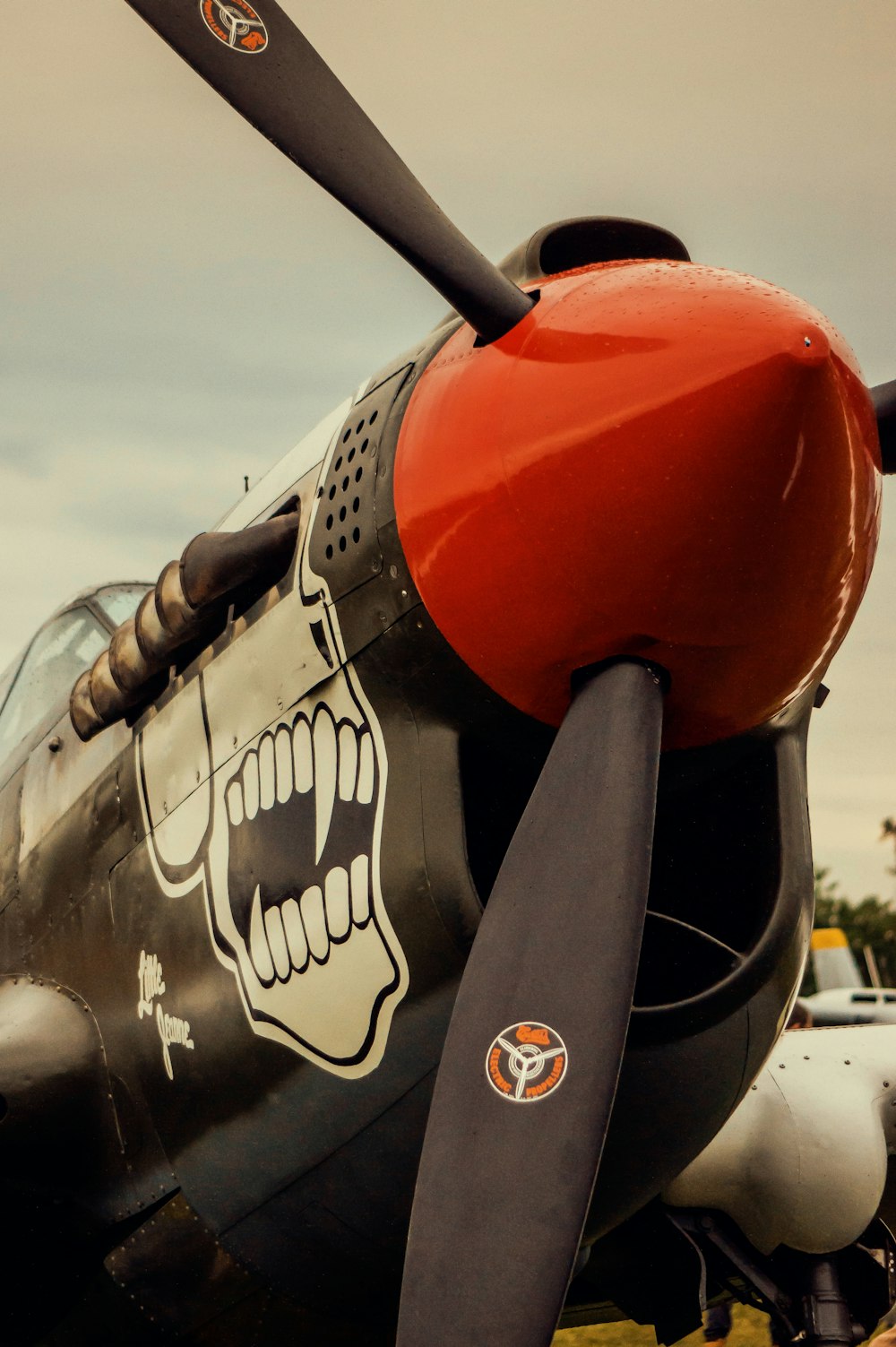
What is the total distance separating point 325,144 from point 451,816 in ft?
4.40

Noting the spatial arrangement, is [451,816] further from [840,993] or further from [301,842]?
[840,993]

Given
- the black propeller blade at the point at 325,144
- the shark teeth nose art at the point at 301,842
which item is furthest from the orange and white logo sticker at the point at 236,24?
the shark teeth nose art at the point at 301,842

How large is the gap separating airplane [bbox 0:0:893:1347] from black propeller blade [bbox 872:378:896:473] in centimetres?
2

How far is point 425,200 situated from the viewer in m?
2.63

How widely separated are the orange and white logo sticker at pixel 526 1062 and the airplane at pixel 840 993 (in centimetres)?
2076

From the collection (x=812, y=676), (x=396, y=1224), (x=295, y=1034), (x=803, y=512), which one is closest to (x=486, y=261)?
(x=803, y=512)

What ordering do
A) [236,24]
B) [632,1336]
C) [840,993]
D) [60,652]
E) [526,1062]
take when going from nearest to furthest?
[526,1062]
[236,24]
[60,652]
[632,1336]
[840,993]

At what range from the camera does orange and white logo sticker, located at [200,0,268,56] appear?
8.43 feet

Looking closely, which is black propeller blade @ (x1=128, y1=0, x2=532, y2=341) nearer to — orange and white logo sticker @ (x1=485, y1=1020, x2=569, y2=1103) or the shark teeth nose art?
the shark teeth nose art

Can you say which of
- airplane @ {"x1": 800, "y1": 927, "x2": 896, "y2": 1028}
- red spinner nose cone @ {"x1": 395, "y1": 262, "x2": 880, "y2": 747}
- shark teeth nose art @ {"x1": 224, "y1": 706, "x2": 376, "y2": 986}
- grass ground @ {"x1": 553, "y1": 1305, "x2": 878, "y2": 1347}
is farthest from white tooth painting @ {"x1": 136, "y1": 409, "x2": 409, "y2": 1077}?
airplane @ {"x1": 800, "y1": 927, "x2": 896, "y2": 1028}

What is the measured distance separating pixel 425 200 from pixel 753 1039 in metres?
1.88

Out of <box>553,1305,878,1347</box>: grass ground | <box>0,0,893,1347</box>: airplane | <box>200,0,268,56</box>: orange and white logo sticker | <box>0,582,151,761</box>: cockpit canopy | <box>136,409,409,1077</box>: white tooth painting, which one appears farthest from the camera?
<box>553,1305,878,1347</box>: grass ground

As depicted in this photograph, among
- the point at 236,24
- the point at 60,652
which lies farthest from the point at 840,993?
the point at 236,24

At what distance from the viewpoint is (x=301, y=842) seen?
117 inches
